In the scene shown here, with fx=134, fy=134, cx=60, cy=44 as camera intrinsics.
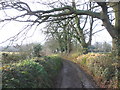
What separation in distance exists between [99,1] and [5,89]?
5.96 metres

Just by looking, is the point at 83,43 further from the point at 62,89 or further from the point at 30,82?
the point at 30,82

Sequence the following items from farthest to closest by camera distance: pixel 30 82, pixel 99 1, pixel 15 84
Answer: pixel 99 1 → pixel 30 82 → pixel 15 84

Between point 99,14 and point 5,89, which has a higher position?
point 99,14

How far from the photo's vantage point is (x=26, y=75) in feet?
17.6

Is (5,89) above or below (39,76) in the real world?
above

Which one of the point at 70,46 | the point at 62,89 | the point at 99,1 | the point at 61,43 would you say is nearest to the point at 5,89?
the point at 62,89

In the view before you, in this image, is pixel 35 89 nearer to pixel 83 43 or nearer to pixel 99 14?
pixel 99 14

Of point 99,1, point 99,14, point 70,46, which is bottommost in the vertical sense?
point 70,46

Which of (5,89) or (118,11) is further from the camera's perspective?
(118,11)

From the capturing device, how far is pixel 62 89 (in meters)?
7.17

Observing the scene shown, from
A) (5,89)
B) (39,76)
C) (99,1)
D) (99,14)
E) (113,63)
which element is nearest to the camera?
(5,89)

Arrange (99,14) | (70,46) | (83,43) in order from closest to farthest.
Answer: (99,14) < (83,43) < (70,46)

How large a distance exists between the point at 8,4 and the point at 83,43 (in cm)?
1813

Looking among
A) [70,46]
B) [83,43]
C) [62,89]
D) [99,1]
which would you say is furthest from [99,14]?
[70,46]
